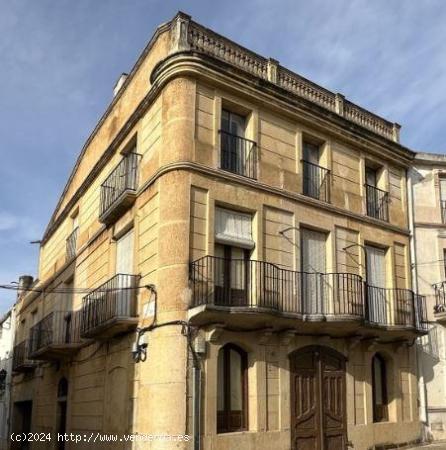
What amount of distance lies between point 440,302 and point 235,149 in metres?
7.74

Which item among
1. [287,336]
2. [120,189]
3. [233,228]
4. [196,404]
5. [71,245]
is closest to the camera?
[196,404]

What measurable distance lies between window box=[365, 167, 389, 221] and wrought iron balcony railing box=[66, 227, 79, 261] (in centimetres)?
968

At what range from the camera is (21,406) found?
85.4ft

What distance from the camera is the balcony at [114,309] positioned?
13.4 meters

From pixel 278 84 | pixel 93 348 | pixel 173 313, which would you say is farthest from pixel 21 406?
pixel 278 84

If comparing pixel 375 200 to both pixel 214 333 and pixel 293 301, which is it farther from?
pixel 214 333

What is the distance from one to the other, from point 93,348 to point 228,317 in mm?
5544

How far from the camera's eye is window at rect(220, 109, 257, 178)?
14047mm

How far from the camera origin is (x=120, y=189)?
15633mm

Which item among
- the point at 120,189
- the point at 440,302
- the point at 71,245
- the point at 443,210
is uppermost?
the point at 443,210

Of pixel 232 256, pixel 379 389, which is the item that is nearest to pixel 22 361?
pixel 232 256

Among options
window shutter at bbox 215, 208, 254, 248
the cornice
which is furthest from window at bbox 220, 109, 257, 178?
window shutter at bbox 215, 208, 254, 248

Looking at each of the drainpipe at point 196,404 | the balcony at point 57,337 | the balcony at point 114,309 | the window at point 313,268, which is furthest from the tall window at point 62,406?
the window at point 313,268

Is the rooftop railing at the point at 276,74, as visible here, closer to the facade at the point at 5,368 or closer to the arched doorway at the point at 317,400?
the arched doorway at the point at 317,400
